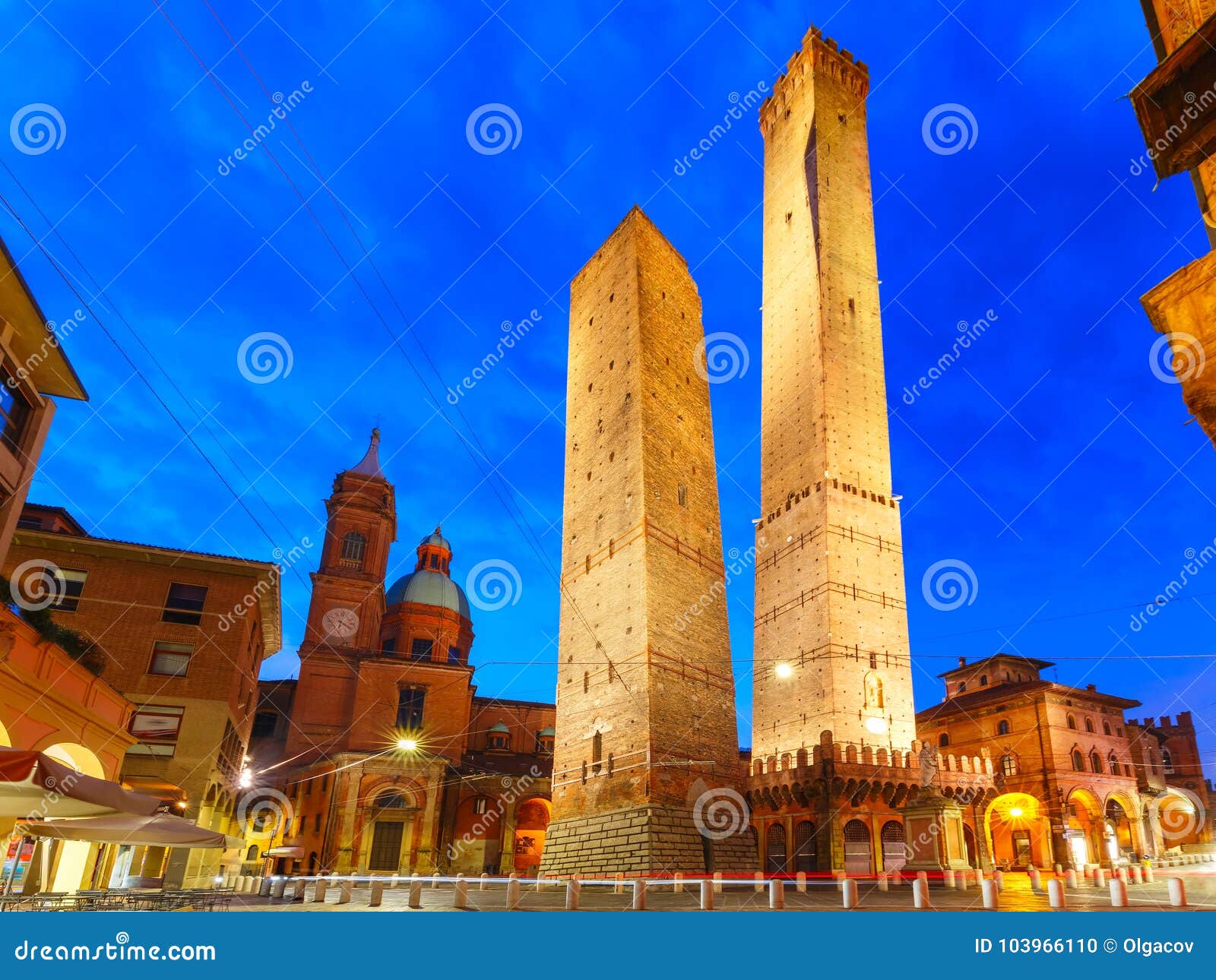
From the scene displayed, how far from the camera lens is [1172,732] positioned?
53.5m

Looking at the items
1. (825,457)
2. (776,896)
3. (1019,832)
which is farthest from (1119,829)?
(776,896)

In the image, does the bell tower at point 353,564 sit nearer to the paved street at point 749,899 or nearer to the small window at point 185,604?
the small window at point 185,604

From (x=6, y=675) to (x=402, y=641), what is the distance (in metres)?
39.5

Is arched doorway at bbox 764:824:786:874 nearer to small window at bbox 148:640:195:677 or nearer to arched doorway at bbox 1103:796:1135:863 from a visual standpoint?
small window at bbox 148:640:195:677

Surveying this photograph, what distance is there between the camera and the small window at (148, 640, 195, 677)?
27938 millimetres

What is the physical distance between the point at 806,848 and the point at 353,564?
35.9 metres

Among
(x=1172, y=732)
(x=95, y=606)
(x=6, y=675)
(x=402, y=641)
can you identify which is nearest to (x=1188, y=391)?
(x=6, y=675)

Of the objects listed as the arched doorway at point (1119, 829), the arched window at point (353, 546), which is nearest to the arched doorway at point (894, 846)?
the arched doorway at point (1119, 829)

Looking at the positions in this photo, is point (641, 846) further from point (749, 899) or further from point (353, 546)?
point (353, 546)

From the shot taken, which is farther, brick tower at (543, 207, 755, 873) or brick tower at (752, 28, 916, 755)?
brick tower at (752, 28, 916, 755)

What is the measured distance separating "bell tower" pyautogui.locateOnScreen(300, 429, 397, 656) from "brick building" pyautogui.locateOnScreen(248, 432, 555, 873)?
0.08 m

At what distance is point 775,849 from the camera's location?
88.9 feet

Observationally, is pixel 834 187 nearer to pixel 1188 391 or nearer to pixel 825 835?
pixel 825 835

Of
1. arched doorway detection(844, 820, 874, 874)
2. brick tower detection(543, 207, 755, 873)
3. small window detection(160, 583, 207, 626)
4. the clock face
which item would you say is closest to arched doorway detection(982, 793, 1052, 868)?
arched doorway detection(844, 820, 874, 874)
